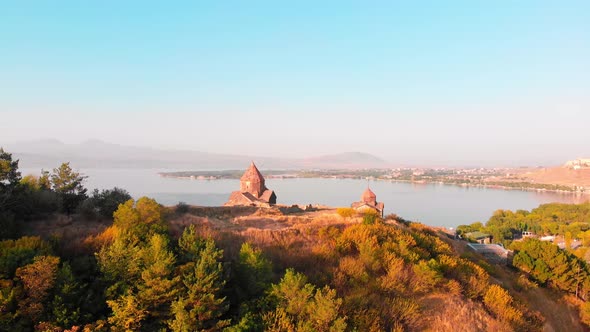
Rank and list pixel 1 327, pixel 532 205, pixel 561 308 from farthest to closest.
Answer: pixel 532 205
pixel 561 308
pixel 1 327

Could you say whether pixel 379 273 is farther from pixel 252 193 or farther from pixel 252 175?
pixel 252 175

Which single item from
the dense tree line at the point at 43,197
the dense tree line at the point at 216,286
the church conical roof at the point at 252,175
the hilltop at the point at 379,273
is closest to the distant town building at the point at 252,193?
the church conical roof at the point at 252,175

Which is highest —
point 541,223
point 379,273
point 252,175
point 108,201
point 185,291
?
point 252,175

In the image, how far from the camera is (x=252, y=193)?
26.2m

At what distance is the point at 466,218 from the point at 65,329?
65634mm

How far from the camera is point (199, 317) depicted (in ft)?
18.8

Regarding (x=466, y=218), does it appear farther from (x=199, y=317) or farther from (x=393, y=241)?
(x=199, y=317)

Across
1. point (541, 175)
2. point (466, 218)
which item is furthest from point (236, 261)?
point (541, 175)

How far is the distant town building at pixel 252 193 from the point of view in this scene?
958 inches

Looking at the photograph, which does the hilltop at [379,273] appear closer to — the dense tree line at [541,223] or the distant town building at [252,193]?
the distant town building at [252,193]

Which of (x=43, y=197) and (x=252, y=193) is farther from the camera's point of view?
(x=252, y=193)

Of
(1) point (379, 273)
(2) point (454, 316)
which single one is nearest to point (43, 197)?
(1) point (379, 273)

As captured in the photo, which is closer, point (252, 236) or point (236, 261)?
point (236, 261)

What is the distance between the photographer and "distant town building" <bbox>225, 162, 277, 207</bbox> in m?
24.3
